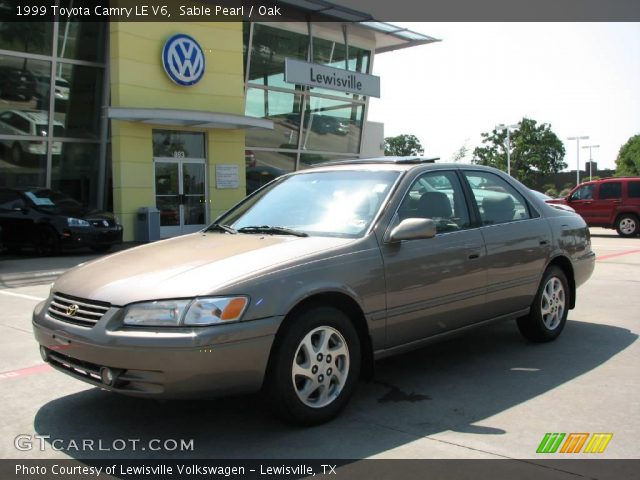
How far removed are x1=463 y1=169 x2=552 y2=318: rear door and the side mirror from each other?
946 millimetres

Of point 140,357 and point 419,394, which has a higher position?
point 140,357

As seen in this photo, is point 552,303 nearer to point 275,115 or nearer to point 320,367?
point 320,367

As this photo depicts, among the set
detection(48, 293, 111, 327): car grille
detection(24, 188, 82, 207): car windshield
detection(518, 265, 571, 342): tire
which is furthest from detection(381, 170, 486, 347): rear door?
detection(24, 188, 82, 207): car windshield

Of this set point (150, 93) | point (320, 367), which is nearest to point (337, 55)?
point (150, 93)

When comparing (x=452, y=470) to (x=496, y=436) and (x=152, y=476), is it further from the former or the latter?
(x=152, y=476)

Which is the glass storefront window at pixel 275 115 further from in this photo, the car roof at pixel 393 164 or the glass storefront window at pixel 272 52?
the car roof at pixel 393 164

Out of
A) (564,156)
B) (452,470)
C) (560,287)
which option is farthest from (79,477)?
(564,156)

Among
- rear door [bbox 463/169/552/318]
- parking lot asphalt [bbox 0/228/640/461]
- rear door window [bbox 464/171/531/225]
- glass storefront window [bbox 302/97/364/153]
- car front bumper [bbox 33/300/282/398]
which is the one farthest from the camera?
glass storefront window [bbox 302/97/364/153]

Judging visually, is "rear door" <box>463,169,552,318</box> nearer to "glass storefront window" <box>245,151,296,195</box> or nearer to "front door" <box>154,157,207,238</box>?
"front door" <box>154,157,207,238</box>

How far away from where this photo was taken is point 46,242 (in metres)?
14.3

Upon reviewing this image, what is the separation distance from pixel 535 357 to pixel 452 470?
2.41 meters

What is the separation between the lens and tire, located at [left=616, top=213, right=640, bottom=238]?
19328 mm

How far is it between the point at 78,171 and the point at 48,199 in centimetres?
433

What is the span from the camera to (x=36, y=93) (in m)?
18.0
